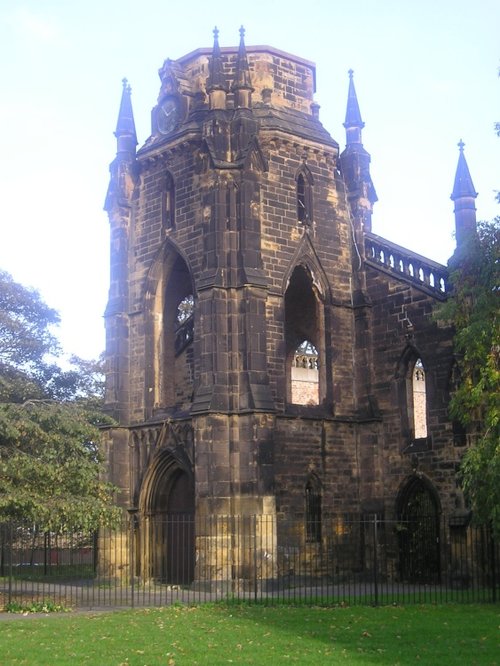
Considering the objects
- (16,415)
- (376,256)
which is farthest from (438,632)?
(376,256)

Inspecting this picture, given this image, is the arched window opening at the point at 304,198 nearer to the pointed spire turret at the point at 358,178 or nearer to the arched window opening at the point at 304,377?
the pointed spire turret at the point at 358,178

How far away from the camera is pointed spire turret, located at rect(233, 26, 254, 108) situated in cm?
2814

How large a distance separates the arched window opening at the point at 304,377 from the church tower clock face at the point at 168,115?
17173 mm

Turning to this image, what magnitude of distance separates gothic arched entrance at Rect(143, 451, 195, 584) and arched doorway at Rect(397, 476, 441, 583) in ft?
18.8

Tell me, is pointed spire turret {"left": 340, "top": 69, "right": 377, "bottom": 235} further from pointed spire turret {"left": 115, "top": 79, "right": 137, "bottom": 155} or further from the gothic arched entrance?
the gothic arched entrance

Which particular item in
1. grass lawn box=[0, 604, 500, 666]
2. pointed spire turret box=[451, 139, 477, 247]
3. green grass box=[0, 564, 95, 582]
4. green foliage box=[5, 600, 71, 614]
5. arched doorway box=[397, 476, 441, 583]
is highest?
pointed spire turret box=[451, 139, 477, 247]

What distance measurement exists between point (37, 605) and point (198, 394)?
7173 mm

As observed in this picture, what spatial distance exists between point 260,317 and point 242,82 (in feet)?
21.5

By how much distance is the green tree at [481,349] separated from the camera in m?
20.6

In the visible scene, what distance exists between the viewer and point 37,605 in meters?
21.3

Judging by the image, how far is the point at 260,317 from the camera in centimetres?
2678

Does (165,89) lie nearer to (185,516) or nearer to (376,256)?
(376,256)

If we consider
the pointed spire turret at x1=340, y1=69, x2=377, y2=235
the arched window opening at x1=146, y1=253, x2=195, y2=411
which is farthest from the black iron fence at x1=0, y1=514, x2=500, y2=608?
the pointed spire turret at x1=340, y1=69, x2=377, y2=235

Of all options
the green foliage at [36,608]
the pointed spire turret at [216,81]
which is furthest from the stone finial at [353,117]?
the green foliage at [36,608]
